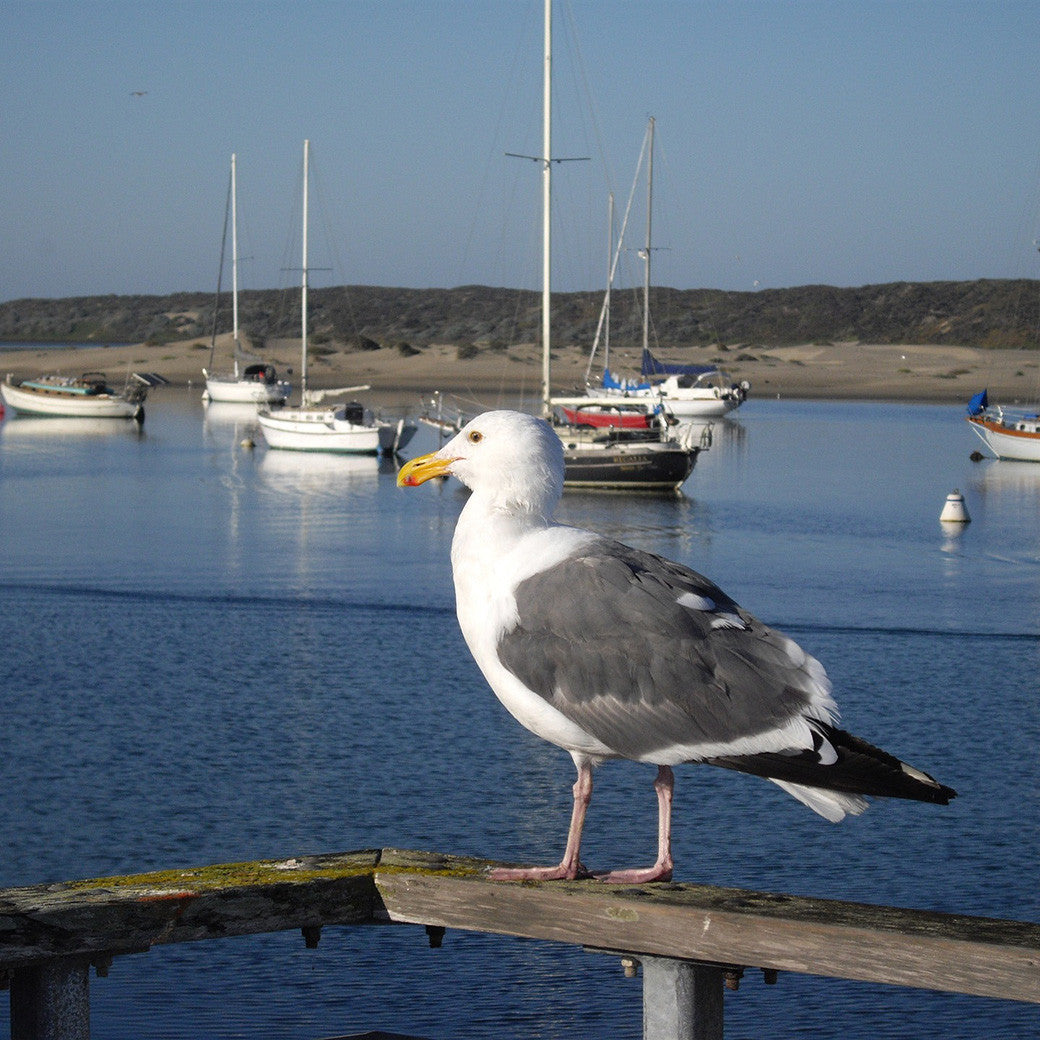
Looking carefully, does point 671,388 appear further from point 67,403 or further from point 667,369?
point 67,403

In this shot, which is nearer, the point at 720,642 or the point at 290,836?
the point at 720,642

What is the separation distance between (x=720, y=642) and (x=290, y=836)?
6.20m

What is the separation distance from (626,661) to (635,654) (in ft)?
0.12

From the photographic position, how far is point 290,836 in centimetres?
1003

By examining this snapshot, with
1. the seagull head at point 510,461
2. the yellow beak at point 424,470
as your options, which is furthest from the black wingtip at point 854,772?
the yellow beak at point 424,470

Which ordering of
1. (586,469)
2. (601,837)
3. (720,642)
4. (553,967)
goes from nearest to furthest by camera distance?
(720,642) < (553,967) < (601,837) < (586,469)

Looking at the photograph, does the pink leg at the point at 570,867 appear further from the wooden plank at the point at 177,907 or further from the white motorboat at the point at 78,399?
the white motorboat at the point at 78,399

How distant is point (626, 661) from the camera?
450cm

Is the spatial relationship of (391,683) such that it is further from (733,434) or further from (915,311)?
(915,311)

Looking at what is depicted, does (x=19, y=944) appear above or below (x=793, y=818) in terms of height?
above

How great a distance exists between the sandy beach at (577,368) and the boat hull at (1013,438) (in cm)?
2751

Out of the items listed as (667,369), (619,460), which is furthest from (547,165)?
(667,369)

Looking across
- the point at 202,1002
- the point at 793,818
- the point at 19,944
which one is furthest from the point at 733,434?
the point at 19,944

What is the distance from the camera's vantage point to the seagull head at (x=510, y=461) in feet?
15.7
